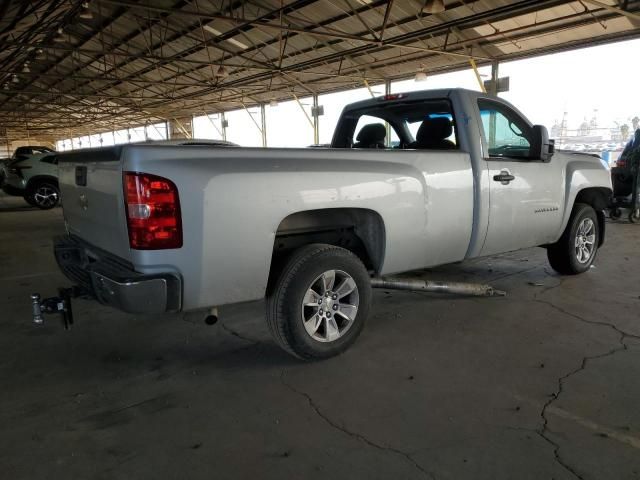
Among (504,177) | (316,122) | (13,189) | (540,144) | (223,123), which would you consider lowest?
(504,177)

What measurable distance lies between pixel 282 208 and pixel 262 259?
32 cm

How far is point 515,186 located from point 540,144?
47 centimetres

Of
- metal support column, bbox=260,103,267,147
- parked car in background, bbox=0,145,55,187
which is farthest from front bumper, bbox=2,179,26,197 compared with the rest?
metal support column, bbox=260,103,267,147

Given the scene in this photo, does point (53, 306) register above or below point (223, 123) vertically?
below

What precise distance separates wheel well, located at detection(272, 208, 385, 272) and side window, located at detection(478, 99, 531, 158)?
4.57ft

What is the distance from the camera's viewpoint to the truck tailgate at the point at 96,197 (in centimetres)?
245

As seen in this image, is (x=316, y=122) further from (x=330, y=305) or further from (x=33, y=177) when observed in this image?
(x=330, y=305)

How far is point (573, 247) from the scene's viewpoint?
199 inches

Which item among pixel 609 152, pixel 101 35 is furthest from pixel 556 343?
pixel 101 35

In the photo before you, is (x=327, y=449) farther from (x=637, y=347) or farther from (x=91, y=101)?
(x=91, y=101)

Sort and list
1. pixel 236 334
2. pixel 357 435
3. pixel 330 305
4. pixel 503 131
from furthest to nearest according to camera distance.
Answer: pixel 503 131 → pixel 236 334 → pixel 330 305 → pixel 357 435

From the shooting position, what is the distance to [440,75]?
17297 mm

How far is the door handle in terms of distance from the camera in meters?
3.79

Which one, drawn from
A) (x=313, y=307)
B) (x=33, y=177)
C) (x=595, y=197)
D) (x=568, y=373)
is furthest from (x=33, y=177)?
(x=568, y=373)
